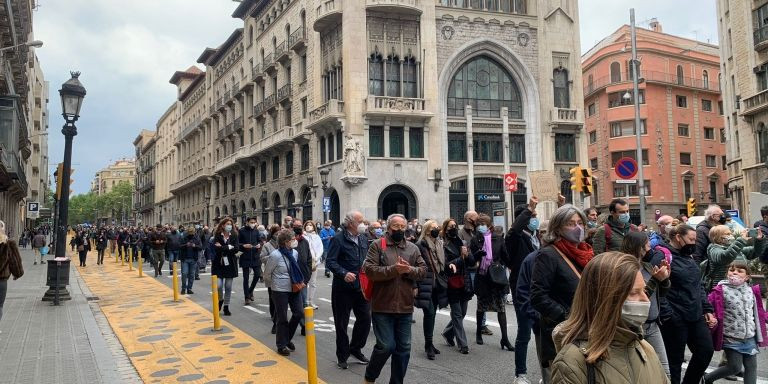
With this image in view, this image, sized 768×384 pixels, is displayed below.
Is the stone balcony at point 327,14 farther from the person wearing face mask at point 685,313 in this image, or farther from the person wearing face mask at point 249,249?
the person wearing face mask at point 685,313

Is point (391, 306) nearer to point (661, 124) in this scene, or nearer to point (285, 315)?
point (285, 315)

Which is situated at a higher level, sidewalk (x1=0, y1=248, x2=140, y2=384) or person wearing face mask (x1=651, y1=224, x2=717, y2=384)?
person wearing face mask (x1=651, y1=224, x2=717, y2=384)

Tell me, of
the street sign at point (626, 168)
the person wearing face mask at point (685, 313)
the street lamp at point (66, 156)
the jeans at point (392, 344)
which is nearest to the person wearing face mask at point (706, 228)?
the person wearing face mask at point (685, 313)

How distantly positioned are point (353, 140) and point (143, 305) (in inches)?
767

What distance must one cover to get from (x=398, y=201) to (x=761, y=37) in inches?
923

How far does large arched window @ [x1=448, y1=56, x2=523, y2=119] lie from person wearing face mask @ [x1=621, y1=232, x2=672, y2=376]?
30339mm

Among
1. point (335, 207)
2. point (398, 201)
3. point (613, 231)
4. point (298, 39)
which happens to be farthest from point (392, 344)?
point (298, 39)

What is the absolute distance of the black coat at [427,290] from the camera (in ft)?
24.6

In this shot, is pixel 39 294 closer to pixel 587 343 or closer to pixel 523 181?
pixel 587 343

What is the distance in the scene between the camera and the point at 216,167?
5584 cm

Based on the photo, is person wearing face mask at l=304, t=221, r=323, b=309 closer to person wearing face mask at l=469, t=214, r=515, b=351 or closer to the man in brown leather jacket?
person wearing face mask at l=469, t=214, r=515, b=351

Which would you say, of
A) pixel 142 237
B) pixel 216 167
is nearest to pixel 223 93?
pixel 216 167

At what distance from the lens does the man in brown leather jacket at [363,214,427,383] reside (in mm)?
5789

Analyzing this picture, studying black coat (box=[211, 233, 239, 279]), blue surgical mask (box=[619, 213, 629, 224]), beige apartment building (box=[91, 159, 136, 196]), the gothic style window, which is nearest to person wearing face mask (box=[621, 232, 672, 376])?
blue surgical mask (box=[619, 213, 629, 224])
